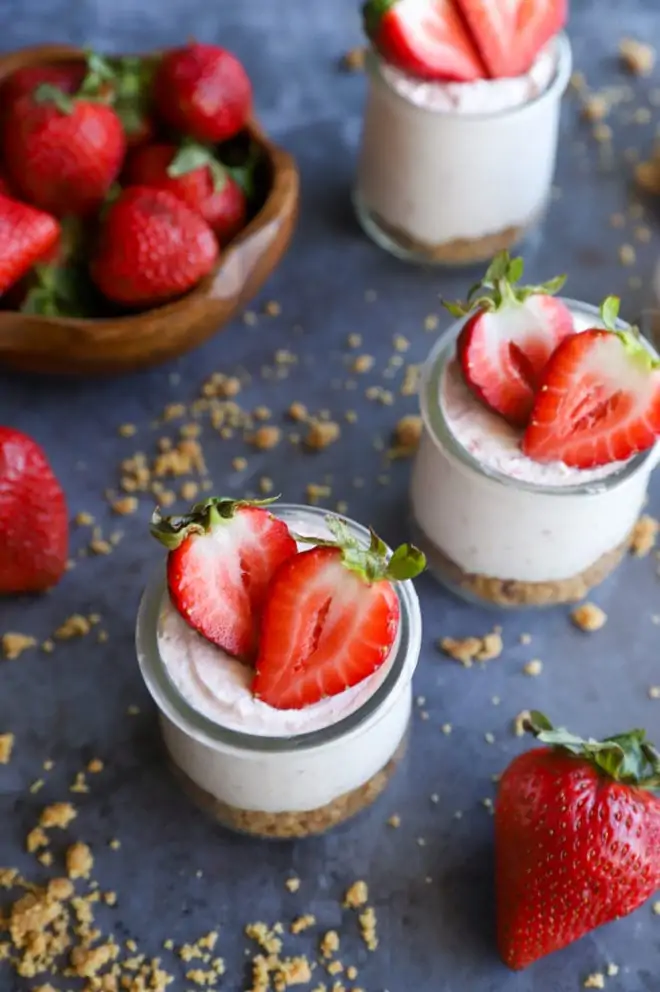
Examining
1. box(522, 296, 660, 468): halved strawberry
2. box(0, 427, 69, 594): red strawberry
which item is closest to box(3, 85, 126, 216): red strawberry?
box(0, 427, 69, 594): red strawberry

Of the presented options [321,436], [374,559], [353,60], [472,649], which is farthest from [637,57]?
[374,559]

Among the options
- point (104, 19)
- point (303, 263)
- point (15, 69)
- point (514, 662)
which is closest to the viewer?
point (514, 662)

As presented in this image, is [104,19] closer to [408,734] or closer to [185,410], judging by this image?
[185,410]

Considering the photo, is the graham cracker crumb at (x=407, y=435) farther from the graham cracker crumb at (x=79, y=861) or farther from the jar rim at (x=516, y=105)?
the graham cracker crumb at (x=79, y=861)

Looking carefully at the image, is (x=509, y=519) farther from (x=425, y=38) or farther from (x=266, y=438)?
(x=425, y=38)

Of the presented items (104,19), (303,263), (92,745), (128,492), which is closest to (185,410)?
(128,492)

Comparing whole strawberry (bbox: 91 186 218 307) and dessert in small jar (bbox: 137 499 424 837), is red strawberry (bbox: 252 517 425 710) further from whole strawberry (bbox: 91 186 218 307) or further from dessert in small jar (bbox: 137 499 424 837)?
whole strawberry (bbox: 91 186 218 307)
